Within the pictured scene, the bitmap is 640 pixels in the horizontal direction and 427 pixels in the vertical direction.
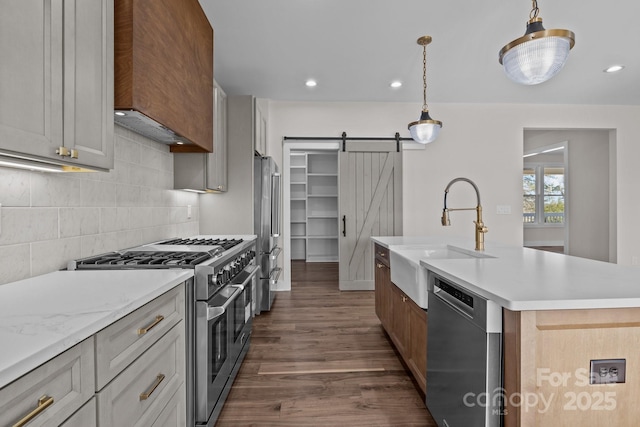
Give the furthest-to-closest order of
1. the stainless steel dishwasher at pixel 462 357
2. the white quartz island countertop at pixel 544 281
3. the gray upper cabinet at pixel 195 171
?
the gray upper cabinet at pixel 195 171, the stainless steel dishwasher at pixel 462 357, the white quartz island countertop at pixel 544 281

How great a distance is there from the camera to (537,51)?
163 cm

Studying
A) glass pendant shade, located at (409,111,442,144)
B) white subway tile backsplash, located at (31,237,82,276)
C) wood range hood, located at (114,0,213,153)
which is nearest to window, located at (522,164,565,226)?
glass pendant shade, located at (409,111,442,144)

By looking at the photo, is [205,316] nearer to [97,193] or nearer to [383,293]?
[97,193]

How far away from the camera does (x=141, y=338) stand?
42.9 inches

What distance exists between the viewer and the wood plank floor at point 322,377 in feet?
6.09

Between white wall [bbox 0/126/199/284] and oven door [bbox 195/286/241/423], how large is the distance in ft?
2.31

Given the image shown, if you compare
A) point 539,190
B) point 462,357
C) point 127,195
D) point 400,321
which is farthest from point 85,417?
point 539,190

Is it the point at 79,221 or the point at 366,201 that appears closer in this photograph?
the point at 79,221

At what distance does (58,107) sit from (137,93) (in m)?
0.38

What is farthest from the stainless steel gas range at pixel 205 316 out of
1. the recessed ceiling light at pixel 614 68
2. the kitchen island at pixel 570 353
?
the recessed ceiling light at pixel 614 68

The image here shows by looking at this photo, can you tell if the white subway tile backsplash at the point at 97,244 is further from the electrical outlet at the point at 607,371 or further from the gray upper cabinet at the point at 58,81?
the electrical outlet at the point at 607,371

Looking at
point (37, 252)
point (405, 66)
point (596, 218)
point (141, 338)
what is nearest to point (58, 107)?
point (37, 252)

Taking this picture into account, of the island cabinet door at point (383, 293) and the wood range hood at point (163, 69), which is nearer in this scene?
the wood range hood at point (163, 69)

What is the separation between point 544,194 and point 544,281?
943 centimetres
